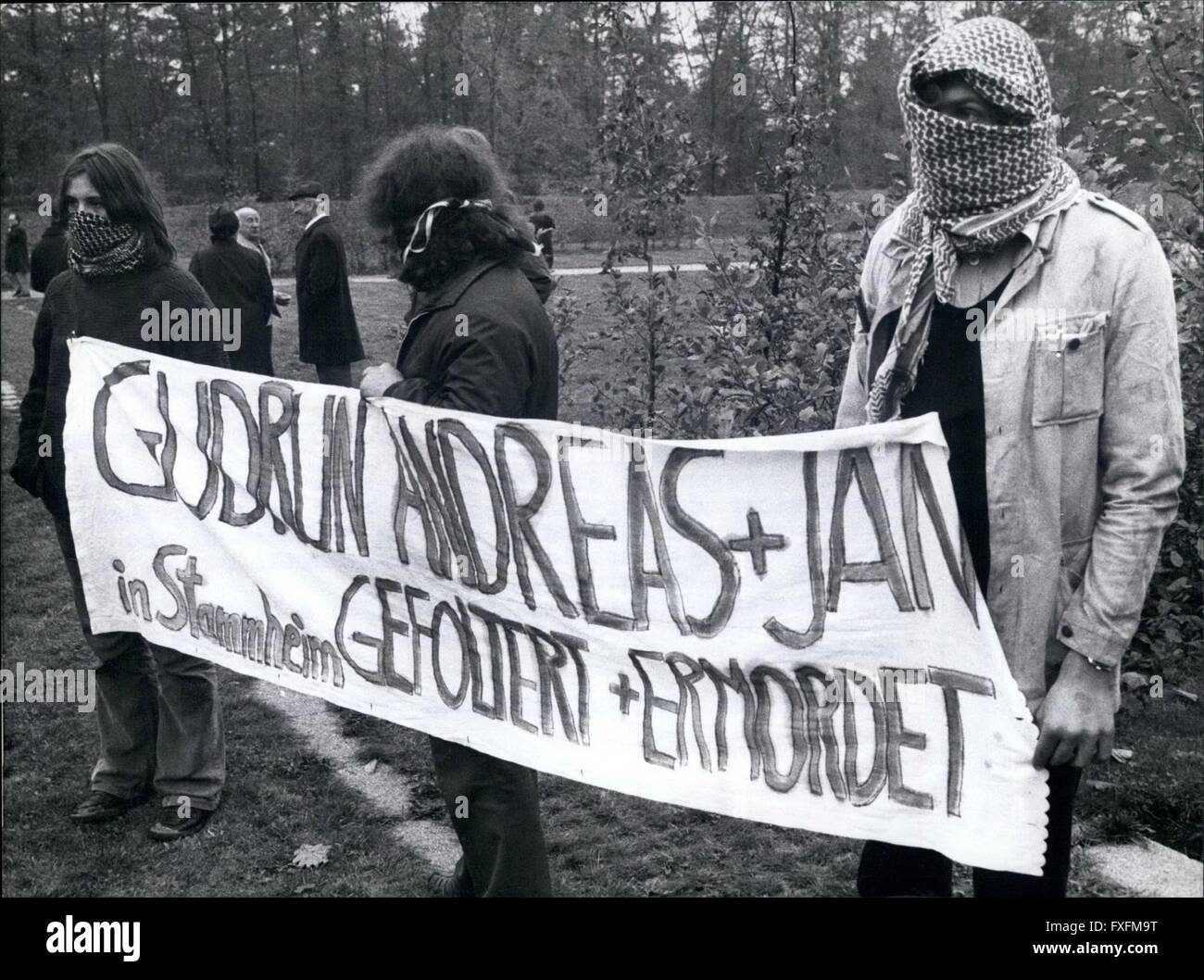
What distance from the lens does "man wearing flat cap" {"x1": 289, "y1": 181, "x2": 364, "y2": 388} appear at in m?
9.23

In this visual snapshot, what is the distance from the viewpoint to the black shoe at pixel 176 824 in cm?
419

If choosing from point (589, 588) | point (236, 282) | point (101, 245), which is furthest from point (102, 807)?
point (236, 282)

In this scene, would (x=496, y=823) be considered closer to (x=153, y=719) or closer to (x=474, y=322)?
(x=474, y=322)

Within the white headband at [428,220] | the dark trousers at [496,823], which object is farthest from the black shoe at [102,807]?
the white headband at [428,220]

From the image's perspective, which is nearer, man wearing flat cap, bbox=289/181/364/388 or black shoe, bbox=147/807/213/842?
black shoe, bbox=147/807/213/842

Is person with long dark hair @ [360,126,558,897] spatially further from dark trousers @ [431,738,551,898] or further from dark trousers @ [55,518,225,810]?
dark trousers @ [55,518,225,810]

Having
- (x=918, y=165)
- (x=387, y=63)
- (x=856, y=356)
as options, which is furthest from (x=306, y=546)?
(x=387, y=63)

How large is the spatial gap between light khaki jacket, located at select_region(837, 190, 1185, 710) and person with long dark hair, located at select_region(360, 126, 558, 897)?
1.26 metres

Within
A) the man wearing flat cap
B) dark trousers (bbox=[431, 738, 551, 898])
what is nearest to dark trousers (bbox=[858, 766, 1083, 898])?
dark trousers (bbox=[431, 738, 551, 898])

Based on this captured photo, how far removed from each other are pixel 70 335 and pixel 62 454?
1.31ft

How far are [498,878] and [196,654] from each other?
4.62ft

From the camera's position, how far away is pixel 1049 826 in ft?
8.52

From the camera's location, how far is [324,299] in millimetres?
9297

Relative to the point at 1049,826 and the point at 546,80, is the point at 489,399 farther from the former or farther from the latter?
the point at 546,80
